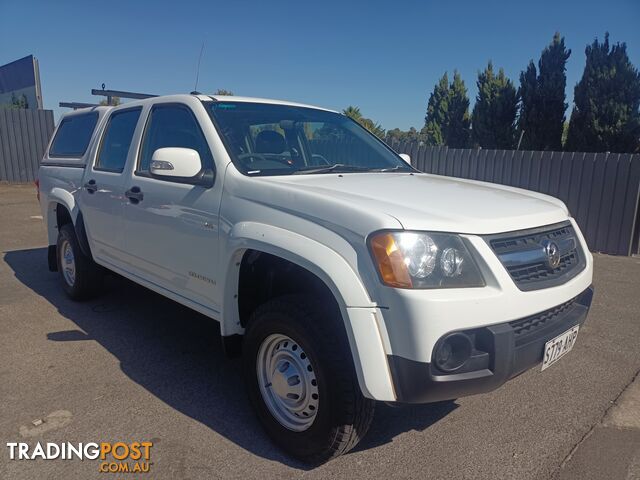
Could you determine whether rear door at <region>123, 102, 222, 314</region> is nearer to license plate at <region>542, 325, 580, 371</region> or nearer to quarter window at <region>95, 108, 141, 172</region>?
quarter window at <region>95, 108, 141, 172</region>

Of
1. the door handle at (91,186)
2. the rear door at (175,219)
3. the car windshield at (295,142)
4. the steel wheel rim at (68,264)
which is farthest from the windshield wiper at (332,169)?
the steel wheel rim at (68,264)

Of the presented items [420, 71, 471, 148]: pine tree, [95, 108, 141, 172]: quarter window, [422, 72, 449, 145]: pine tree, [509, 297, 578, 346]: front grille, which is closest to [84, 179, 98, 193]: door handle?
[95, 108, 141, 172]: quarter window

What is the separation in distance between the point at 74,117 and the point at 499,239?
487cm

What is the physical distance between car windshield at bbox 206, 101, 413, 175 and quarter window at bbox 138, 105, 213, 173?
17cm

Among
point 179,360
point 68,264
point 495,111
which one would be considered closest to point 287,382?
point 179,360

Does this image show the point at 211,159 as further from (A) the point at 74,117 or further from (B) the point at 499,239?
(A) the point at 74,117

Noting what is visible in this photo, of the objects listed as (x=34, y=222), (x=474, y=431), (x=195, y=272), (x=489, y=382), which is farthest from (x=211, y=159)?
(x=34, y=222)

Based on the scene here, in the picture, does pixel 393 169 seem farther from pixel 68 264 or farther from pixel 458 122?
Result: pixel 458 122

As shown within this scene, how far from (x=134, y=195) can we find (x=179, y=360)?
1.28 metres

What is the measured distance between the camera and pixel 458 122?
2736cm

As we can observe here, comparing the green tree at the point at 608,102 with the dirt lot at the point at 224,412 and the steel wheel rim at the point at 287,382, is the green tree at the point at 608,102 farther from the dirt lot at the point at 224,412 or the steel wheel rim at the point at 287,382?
the steel wheel rim at the point at 287,382

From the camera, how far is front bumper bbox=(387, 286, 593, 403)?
202cm

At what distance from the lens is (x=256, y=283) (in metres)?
2.96

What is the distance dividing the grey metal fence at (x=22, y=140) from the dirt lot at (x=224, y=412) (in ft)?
41.1
